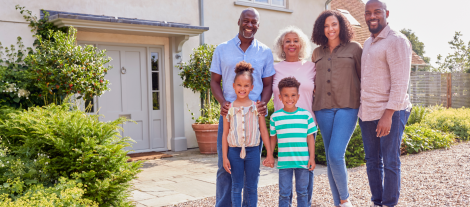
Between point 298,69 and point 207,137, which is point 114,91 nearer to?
point 207,137

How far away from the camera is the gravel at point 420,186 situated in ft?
12.9

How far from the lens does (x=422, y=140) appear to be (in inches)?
287

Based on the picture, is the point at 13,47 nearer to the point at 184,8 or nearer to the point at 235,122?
the point at 184,8

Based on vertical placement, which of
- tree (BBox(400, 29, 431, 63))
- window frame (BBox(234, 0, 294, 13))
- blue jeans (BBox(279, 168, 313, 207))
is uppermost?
tree (BBox(400, 29, 431, 63))

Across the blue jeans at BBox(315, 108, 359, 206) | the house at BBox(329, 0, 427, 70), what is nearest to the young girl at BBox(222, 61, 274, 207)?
the blue jeans at BBox(315, 108, 359, 206)

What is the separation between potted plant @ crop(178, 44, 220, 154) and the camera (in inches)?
285

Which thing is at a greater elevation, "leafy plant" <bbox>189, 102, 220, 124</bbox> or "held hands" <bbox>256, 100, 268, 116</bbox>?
"held hands" <bbox>256, 100, 268, 116</bbox>

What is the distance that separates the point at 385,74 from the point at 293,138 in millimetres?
901

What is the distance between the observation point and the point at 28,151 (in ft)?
10.7

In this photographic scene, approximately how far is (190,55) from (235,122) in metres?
4.98

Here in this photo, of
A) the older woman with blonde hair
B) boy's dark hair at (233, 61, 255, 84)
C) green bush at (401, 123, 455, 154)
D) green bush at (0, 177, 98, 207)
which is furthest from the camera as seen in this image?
green bush at (401, 123, 455, 154)

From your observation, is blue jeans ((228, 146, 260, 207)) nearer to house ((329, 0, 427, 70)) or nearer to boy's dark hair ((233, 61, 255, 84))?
boy's dark hair ((233, 61, 255, 84))

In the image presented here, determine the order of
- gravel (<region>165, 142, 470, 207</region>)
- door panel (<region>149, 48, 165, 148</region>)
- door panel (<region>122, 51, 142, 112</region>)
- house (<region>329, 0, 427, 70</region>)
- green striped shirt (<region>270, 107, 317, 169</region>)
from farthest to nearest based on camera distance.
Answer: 1. house (<region>329, 0, 427, 70</region>)
2. door panel (<region>149, 48, 165, 148</region>)
3. door panel (<region>122, 51, 142, 112</region>)
4. gravel (<region>165, 142, 470, 207</region>)
5. green striped shirt (<region>270, 107, 317, 169</region>)

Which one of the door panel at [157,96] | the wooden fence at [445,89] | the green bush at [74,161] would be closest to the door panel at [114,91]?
the door panel at [157,96]
